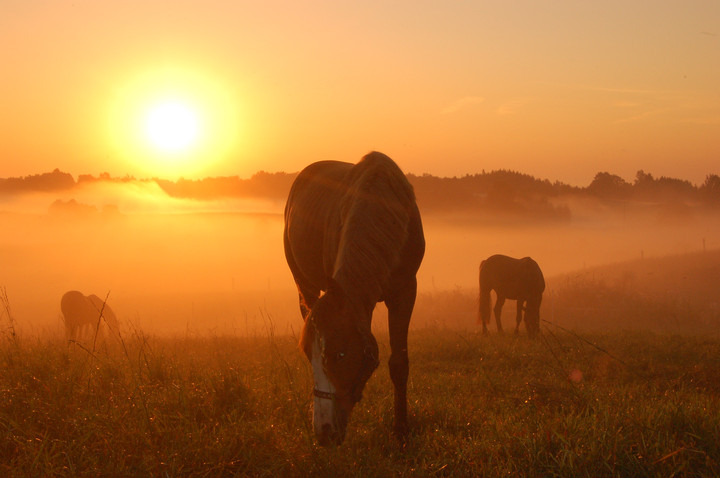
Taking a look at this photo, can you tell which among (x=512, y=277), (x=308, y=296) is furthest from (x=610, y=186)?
(x=308, y=296)

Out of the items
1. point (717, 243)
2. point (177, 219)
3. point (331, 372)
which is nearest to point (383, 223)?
point (331, 372)

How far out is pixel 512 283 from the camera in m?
15.3

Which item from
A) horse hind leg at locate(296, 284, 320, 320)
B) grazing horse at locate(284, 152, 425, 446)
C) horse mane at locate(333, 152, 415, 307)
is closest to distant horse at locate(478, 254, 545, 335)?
horse hind leg at locate(296, 284, 320, 320)

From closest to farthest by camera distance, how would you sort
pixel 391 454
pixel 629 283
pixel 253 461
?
pixel 253 461
pixel 391 454
pixel 629 283

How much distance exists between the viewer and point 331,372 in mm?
3342

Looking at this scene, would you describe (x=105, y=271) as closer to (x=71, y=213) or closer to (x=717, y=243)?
(x=71, y=213)

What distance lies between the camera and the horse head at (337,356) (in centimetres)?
330

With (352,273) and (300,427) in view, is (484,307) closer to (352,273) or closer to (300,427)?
(300,427)

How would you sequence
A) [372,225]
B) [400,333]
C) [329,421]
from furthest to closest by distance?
[400,333] → [372,225] → [329,421]

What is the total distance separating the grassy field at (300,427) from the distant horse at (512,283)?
7767 millimetres

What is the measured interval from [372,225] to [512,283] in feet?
40.2

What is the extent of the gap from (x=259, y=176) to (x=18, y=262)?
142 feet

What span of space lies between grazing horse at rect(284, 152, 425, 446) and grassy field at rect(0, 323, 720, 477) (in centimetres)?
44

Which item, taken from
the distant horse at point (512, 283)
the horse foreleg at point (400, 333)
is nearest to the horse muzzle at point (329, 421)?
the horse foreleg at point (400, 333)
